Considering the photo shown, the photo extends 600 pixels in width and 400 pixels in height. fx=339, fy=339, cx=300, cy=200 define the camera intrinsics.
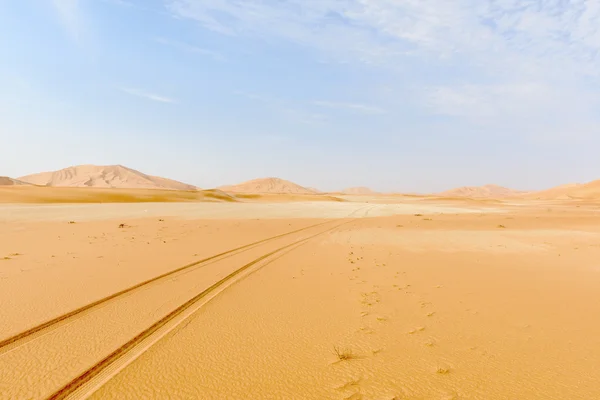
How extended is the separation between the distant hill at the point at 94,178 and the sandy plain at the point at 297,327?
490ft

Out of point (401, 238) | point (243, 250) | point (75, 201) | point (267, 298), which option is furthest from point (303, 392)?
point (75, 201)

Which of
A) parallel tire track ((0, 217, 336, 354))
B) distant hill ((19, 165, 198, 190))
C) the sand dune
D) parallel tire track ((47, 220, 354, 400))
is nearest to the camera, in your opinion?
parallel tire track ((47, 220, 354, 400))

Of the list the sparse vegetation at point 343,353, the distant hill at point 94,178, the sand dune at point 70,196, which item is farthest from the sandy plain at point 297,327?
the distant hill at point 94,178

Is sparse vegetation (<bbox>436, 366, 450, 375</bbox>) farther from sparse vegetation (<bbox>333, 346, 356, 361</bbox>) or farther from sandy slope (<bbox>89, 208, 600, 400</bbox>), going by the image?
sparse vegetation (<bbox>333, 346, 356, 361</bbox>)

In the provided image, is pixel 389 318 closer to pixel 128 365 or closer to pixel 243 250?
pixel 128 365

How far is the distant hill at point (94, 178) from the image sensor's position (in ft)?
471

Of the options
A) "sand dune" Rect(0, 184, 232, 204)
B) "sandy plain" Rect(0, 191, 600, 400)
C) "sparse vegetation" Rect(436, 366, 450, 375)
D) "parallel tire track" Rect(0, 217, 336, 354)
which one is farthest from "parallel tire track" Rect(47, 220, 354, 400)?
"sand dune" Rect(0, 184, 232, 204)

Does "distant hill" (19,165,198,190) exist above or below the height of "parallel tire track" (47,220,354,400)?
above

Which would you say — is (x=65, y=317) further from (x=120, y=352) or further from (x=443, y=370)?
(x=443, y=370)

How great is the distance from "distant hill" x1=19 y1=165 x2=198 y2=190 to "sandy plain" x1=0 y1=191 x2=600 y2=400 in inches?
5881

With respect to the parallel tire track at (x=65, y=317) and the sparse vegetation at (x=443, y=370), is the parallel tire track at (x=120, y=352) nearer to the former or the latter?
the parallel tire track at (x=65, y=317)

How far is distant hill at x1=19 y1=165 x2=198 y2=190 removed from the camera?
143500 millimetres

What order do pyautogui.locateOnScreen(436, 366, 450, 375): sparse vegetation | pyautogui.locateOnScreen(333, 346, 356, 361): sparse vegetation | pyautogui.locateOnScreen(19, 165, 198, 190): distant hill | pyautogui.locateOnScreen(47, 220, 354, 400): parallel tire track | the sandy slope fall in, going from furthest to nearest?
1. pyautogui.locateOnScreen(19, 165, 198, 190): distant hill
2. pyautogui.locateOnScreen(333, 346, 356, 361): sparse vegetation
3. pyautogui.locateOnScreen(436, 366, 450, 375): sparse vegetation
4. the sandy slope
5. pyautogui.locateOnScreen(47, 220, 354, 400): parallel tire track

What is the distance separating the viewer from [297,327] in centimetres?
457
